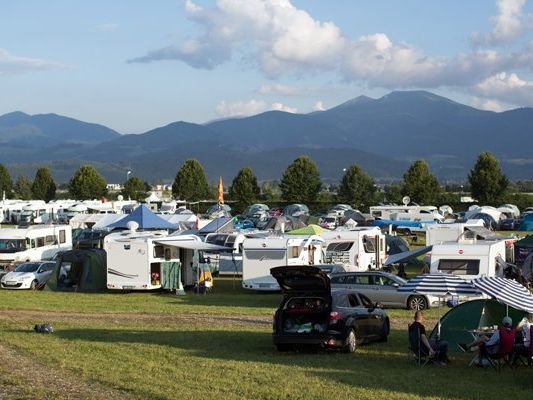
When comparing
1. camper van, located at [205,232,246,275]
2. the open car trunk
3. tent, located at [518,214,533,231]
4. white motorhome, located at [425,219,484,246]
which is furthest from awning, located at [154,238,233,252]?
tent, located at [518,214,533,231]

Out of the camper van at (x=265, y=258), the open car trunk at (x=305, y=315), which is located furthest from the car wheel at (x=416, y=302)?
the open car trunk at (x=305, y=315)

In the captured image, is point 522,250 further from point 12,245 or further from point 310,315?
point 12,245

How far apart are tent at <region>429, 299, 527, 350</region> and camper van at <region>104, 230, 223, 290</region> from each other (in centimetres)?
1390

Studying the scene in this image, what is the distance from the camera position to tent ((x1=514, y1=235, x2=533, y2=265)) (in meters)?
32.8

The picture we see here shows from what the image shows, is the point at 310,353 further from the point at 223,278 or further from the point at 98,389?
the point at 223,278

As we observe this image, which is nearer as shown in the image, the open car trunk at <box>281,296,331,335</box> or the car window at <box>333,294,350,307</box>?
the open car trunk at <box>281,296,331,335</box>

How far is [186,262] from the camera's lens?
3078 cm

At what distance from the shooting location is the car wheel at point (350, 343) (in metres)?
15.9

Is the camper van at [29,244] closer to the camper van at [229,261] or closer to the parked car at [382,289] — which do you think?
the camper van at [229,261]

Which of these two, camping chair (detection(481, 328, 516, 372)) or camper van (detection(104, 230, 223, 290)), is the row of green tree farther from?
camping chair (detection(481, 328, 516, 372))

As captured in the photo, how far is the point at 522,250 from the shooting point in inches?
1309

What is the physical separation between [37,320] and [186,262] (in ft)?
32.1

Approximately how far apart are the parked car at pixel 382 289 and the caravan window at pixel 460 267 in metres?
1.76

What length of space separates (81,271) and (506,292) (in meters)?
18.0
